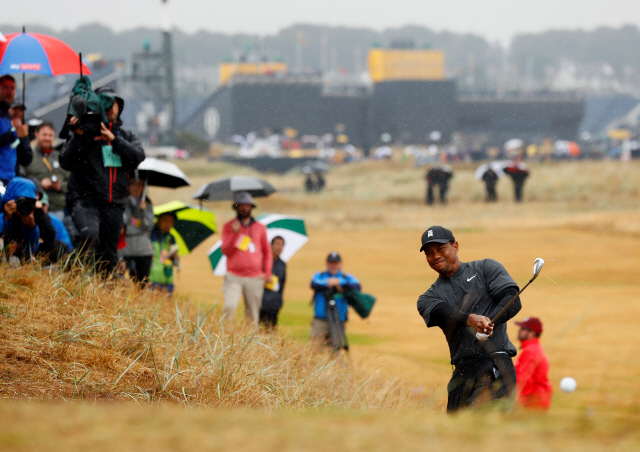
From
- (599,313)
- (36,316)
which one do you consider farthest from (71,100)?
(599,313)

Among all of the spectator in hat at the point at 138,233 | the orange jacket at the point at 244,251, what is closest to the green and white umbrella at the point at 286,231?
the orange jacket at the point at 244,251

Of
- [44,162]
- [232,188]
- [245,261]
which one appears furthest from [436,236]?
[232,188]

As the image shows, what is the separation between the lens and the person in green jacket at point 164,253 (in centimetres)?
854

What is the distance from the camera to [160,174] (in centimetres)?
860

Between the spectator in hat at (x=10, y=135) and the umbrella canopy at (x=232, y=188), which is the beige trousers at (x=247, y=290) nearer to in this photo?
the umbrella canopy at (x=232, y=188)

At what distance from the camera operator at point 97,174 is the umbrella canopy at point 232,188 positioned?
302 cm

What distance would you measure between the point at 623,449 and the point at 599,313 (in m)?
11.5

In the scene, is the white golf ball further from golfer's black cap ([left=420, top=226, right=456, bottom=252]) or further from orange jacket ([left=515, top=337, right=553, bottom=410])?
golfer's black cap ([left=420, top=226, right=456, bottom=252])

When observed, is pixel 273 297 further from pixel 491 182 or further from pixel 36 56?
pixel 491 182

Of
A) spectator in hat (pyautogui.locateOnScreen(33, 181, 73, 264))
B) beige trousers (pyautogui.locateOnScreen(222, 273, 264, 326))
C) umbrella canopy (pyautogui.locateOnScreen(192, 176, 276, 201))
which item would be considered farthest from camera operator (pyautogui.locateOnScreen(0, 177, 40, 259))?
umbrella canopy (pyautogui.locateOnScreen(192, 176, 276, 201))

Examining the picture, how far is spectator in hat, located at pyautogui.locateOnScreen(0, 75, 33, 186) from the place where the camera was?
6531mm

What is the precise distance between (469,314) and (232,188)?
17.8 ft

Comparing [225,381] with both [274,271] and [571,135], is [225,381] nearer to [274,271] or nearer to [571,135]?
[274,271]

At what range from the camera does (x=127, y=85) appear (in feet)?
234
